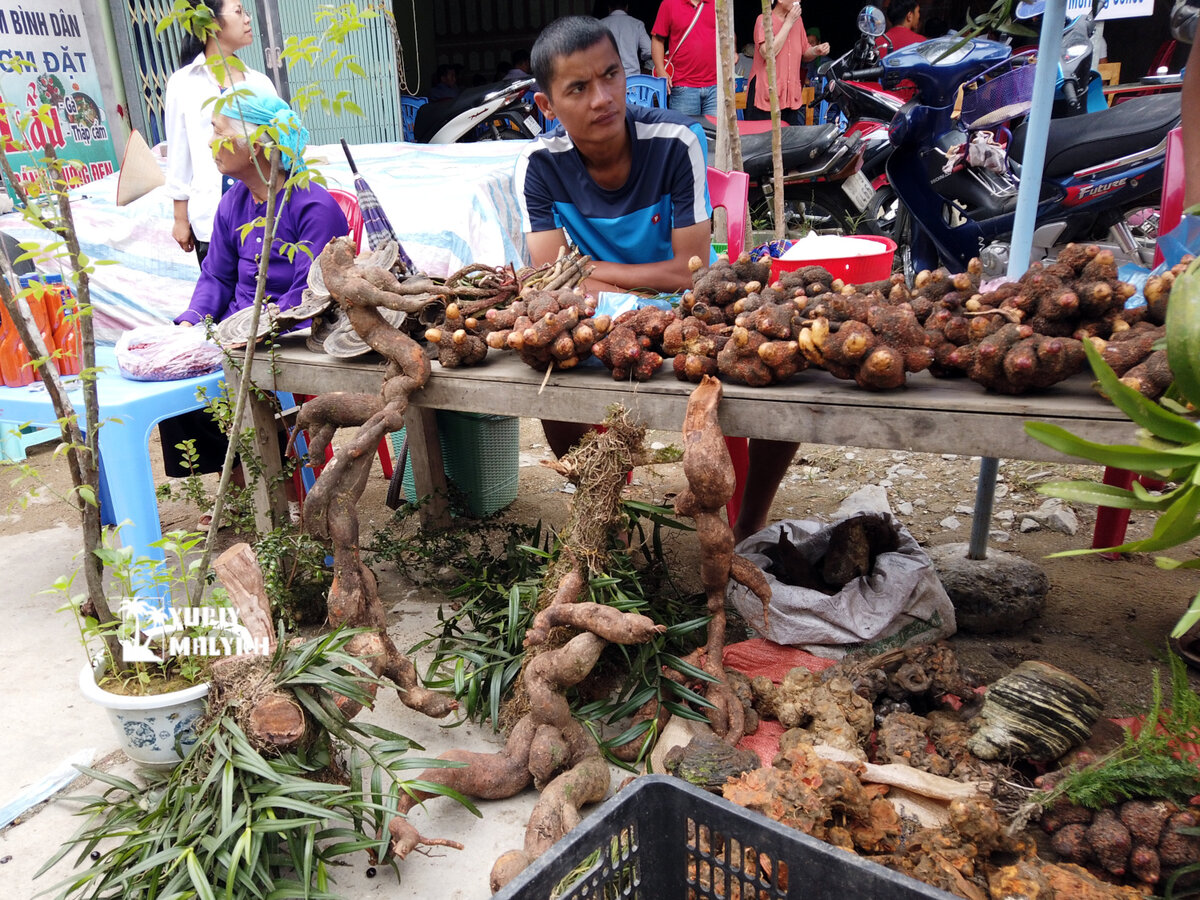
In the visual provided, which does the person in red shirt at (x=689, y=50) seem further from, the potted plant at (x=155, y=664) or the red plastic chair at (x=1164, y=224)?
the potted plant at (x=155, y=664)

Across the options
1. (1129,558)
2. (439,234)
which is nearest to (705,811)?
(1129,558)

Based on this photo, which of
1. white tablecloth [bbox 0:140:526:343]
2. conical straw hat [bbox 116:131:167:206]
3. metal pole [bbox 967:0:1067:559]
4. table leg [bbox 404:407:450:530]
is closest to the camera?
metal pole [bbox 967:0:1067:559]

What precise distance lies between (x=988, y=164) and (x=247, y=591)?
4.82 meters

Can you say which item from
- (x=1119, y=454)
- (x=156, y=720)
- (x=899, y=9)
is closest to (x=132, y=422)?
(x=156, y=720)

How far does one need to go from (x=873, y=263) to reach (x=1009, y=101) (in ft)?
9.32

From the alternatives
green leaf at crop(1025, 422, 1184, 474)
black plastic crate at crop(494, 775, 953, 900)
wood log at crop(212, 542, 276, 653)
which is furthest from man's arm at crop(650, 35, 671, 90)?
black plastic crate at crop(494, 775, 953, 900)

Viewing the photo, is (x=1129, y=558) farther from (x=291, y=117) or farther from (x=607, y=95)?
Result: (x=291, y=117)

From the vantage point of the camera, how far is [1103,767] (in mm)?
1751

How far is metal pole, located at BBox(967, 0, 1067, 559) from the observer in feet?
8.46

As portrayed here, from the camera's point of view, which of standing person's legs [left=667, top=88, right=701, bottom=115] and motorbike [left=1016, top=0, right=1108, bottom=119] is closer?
motorbike [left=1016, top=0, right=1108, bottom=119]

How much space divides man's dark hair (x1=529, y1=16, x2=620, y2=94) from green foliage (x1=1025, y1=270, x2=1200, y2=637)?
2158 mm

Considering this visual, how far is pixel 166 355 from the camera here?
3123 mm

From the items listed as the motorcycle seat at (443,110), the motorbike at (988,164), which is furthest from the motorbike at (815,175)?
the motorcycle seat at (443,110)

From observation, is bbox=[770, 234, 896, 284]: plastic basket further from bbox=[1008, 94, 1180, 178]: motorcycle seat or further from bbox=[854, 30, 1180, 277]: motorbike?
bbox=[854, 30, 1180, 277]: motorbike
